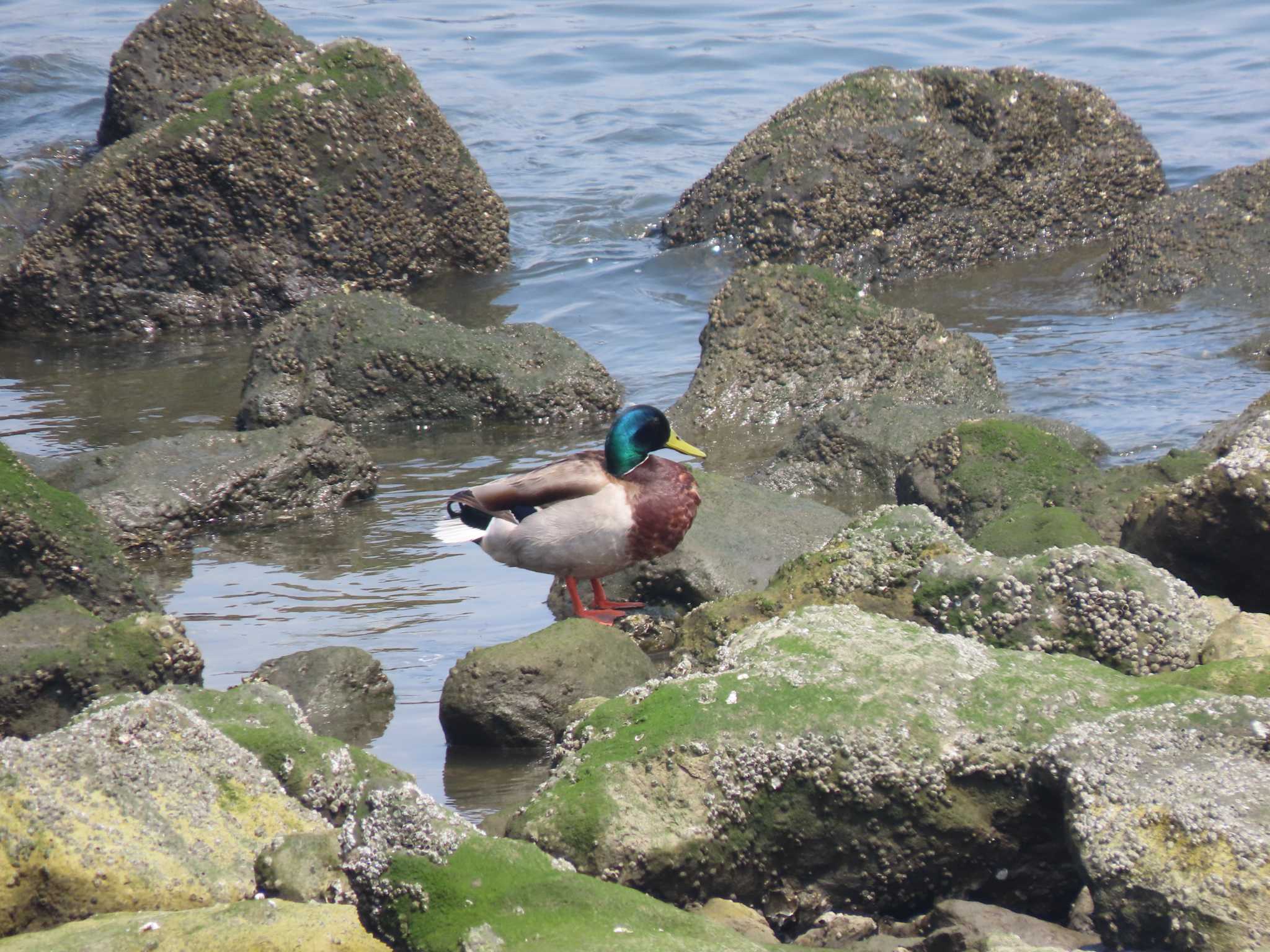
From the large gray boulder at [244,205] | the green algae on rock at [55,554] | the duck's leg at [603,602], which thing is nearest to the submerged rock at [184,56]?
the large gray boulder at [244,205]

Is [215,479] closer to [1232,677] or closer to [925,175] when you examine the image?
[1232,677]

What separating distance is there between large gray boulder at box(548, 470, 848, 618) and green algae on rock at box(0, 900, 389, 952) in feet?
10.5

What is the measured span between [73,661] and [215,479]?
9.11ft

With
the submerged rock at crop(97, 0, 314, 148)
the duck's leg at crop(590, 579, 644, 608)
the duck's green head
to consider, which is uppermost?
the submerged rock at crop(97, 0, 314, 148)

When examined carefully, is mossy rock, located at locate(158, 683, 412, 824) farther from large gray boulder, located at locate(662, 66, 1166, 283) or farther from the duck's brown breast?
large gray boulder, located at locate(662, 66, 1166, 283)

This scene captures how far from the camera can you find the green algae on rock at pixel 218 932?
3.06 meters

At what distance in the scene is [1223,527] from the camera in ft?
17.0

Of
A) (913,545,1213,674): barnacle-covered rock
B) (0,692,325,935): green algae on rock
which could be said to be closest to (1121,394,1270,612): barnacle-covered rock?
(913,545,1213,674): barnacle-covered rock

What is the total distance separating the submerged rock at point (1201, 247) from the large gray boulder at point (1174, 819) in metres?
8.71

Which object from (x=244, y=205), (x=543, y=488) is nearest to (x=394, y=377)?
(x=543, y=488)

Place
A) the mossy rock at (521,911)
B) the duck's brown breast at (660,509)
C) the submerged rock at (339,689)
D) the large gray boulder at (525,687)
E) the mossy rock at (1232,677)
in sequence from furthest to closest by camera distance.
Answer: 1. the duck's brown breast at (660,509)
2. the submerged rock at (339,689)
3. the large gray boulder at (525,687)
4. the mossy rock at (1232,677)
5. the mossy rock at (521,911)

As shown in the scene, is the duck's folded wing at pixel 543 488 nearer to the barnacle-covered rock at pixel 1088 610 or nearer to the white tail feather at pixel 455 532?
the white tail feather at pixel 455 532

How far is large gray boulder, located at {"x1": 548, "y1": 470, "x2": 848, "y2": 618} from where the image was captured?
6246 millimetres

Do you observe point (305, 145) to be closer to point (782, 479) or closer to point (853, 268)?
point (853, 268)
